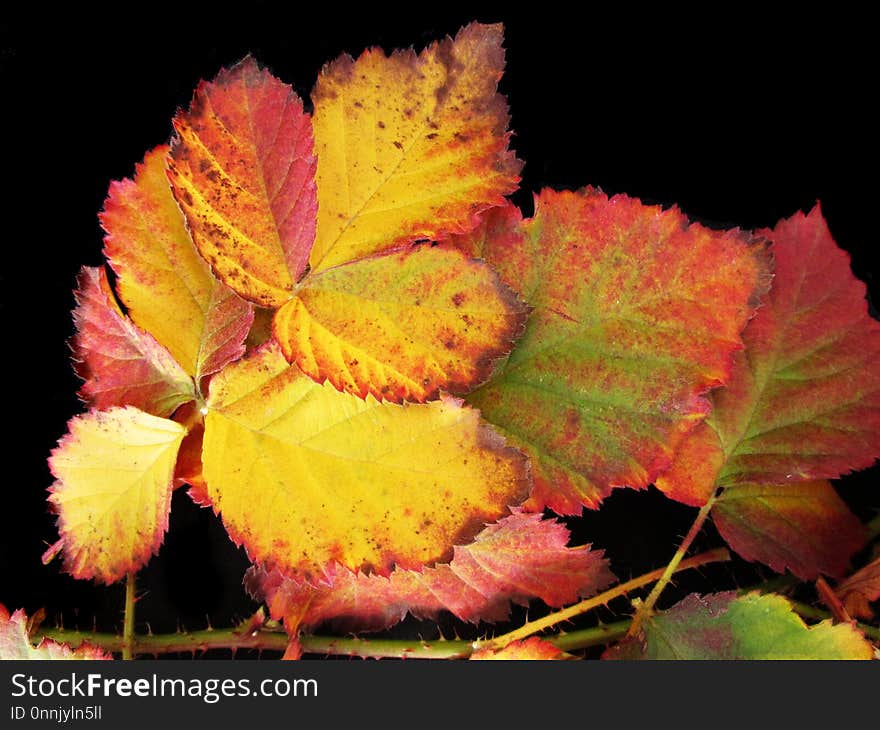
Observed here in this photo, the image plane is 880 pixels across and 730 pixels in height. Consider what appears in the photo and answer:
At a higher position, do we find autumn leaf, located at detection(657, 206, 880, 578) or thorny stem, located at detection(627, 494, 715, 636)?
autumn leaf, located at detection(657, 206, 880, 578)

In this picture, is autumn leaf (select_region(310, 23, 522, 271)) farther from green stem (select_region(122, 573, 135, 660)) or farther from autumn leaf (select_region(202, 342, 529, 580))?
green stem (select_region(122, 573, 135, 660))

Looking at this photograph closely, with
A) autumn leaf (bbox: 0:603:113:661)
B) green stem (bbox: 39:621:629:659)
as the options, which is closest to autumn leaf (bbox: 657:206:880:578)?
green stem (bbox: 39:621:629:659)

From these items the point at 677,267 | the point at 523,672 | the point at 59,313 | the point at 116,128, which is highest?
the point at 116,128

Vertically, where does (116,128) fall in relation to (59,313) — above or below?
above

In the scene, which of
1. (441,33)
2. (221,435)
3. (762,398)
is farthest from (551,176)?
(221,435)

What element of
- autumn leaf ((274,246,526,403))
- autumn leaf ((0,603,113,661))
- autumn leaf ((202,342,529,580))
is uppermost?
autumn leaf ((274,246,526,403))

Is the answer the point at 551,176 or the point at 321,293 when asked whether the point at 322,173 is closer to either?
the point at 321,293
